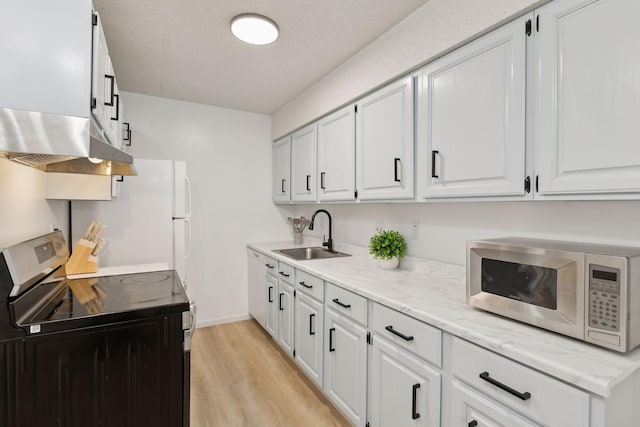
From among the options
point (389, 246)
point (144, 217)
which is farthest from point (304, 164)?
point (144, 217)

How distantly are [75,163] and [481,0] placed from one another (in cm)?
219

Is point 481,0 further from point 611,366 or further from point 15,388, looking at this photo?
point 15,388

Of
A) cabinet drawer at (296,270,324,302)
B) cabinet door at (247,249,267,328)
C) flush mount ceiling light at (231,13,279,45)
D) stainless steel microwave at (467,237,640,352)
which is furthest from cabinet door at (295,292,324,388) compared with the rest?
flush mount ceiling light at (231,13,279,45)

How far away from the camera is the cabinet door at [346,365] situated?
173 centimetres

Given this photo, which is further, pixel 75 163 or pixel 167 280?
pixel 167 280

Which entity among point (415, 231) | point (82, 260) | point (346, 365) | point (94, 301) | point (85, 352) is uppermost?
point (415, 231)

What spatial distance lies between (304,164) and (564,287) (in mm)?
2397

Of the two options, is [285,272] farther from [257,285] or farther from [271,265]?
[257,285]

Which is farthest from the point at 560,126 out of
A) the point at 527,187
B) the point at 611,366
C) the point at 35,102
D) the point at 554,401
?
the point at 35,102

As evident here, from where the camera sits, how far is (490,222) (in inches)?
70.4

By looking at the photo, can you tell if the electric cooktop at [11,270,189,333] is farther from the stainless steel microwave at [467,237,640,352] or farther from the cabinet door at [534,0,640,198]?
the cabinet door at [534,0,640,198]

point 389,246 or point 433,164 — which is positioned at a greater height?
point 433,164

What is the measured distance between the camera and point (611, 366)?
0.89 m

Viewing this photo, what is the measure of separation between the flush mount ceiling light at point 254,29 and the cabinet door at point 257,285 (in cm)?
199
